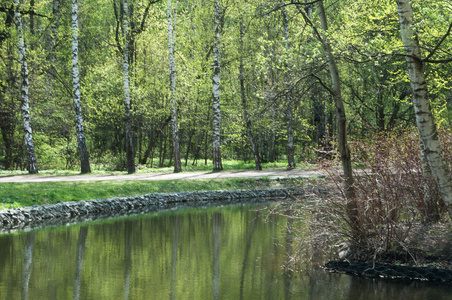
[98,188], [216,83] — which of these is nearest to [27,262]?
[98,188]

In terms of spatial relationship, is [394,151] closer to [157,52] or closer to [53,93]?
[157,52]

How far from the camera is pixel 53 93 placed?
30.2 m

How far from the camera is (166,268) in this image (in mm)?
9070

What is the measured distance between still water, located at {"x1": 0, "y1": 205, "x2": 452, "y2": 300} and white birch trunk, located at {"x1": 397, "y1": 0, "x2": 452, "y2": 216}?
1832 millimetres

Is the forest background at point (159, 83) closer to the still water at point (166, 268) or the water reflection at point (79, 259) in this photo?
the water reflection at point (79, 259)

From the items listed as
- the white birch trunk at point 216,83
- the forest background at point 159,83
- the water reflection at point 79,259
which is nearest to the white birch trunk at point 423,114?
the water reflection at point 79,259

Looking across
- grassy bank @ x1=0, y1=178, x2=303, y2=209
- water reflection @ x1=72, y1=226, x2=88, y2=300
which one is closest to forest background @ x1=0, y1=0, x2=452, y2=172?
grassy bank @ x1=0, y1=178, x2=303, y2=209

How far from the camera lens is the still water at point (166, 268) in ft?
24.5

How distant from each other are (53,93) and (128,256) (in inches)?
906

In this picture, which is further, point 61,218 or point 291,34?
point 291,34

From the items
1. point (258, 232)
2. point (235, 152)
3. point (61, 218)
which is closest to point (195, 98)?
point (235, 152)

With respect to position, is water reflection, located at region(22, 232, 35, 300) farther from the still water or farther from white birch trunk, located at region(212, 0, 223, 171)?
white birch trunk, located at region(212, 0, 223, 171)

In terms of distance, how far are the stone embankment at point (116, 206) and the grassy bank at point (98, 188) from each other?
47 centimetres

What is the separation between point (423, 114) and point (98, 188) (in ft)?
44.4
